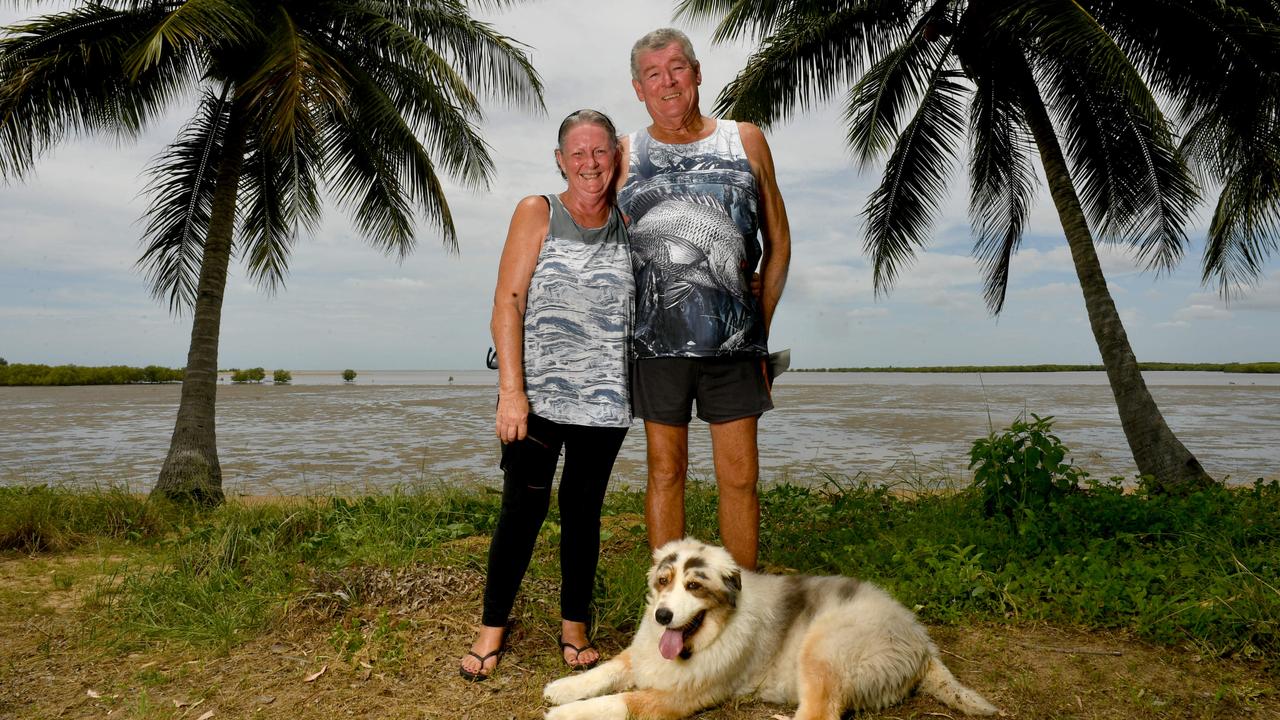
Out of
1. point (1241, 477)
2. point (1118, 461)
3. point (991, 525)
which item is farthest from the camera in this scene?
point (1118, 461)

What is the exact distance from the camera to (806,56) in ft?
35.3

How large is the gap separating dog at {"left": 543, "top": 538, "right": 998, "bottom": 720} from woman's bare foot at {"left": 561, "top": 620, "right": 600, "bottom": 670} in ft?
0.97

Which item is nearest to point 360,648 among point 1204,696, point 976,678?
point 976,678

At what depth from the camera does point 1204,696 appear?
3277 mm

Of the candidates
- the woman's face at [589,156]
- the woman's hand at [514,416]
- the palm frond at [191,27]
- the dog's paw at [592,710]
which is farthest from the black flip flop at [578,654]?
the palm frond at [191,27]

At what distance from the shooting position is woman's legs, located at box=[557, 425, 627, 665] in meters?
3.29

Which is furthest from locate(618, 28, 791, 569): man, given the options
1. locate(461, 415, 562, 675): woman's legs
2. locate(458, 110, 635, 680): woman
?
locate(461, 415, 562, 675): woman's legs

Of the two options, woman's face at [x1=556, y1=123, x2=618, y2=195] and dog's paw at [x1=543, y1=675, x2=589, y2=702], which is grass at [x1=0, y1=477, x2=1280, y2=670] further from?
woman's face at [x1=556, y1=123, x2=618, y2=195]

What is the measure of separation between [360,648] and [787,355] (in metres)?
2.66

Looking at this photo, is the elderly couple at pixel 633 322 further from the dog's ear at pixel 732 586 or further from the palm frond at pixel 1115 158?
the palm frond at pixel 1115 158

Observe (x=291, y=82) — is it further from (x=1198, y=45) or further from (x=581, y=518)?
(x=1198, y=45)

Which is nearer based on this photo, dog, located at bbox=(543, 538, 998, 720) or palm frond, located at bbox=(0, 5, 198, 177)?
dog, located at bbox=(543, 538, 998, 720)

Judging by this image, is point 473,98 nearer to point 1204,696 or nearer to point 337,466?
point 337,466

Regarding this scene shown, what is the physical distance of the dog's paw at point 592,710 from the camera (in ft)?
9.53
